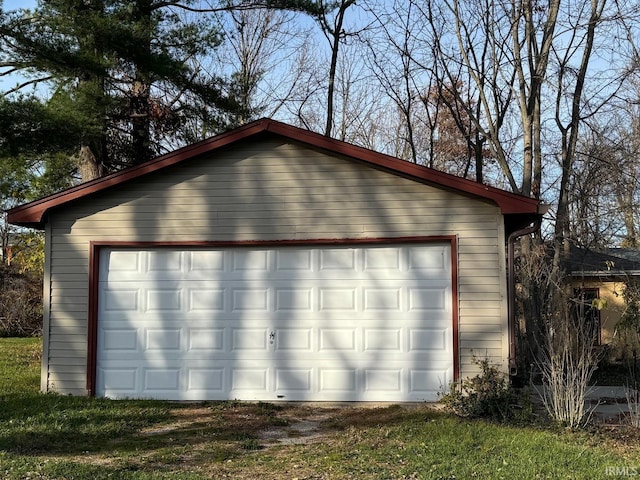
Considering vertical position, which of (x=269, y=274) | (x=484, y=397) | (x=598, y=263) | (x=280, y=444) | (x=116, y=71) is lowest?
(x=280, y=444)

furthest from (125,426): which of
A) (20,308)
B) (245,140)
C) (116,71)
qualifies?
(20,308)

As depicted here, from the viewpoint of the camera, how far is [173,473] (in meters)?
5.79

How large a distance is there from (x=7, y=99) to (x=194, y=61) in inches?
223

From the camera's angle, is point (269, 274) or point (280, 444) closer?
point (280, 444)

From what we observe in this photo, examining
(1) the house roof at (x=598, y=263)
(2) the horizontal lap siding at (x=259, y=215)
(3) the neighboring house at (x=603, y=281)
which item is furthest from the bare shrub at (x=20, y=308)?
(3) the neighboring house at (x=603, y=281)

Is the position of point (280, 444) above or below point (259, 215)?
below

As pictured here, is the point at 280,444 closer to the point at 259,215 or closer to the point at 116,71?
the point at 259,215

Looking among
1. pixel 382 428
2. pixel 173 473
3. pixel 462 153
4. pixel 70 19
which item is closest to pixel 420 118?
pixel 462 153

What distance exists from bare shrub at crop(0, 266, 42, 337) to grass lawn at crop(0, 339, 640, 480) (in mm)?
13891

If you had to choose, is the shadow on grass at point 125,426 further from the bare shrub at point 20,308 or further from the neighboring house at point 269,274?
the bare shrub at point 20,308

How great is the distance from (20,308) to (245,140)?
15908mm

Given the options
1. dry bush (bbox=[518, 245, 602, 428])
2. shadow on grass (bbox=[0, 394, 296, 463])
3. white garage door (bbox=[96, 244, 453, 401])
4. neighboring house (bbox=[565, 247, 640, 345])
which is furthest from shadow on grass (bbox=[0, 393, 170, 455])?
neighboring house (bbox=[565, 247, 640, 345])

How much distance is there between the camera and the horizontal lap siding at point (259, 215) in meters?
9.23

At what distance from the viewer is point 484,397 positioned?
8.08 m
